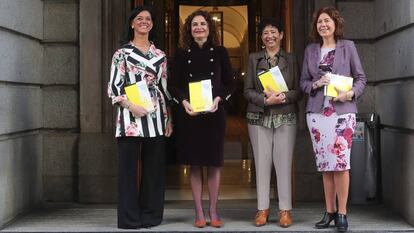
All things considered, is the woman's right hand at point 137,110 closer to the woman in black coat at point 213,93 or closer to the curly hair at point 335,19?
the woman in black coat at point 213,93

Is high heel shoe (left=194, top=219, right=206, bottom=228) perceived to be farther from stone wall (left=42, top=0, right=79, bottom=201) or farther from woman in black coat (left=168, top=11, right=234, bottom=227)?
stone wall (left=42, top=0, right=79, bottom=201)

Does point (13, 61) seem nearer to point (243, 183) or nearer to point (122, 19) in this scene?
point (122, 19)

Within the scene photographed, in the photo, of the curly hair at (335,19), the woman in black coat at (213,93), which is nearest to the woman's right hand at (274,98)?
the woman in black coat at (213,93)

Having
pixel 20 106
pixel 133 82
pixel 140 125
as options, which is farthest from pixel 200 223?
pixel 20 106

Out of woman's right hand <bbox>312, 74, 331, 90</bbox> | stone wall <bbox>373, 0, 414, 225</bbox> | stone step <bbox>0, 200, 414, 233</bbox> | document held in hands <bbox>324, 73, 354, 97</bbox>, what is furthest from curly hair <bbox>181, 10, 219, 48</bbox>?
stone wall <bbox>373, 0, 414, 225</bbox>

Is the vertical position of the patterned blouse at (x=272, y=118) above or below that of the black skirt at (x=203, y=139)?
above

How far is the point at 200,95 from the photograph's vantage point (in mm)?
5281

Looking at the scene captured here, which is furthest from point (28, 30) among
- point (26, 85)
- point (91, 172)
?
point (91, 172)

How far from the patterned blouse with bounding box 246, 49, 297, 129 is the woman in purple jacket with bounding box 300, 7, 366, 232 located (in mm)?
216

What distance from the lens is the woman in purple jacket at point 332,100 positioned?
5.20 m

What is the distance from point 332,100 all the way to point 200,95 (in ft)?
4.36

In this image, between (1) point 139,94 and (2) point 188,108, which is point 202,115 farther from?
(1) point 139,94

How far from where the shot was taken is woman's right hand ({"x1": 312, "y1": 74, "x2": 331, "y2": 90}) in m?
5.11

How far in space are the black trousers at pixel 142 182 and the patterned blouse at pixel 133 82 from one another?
14 cm
